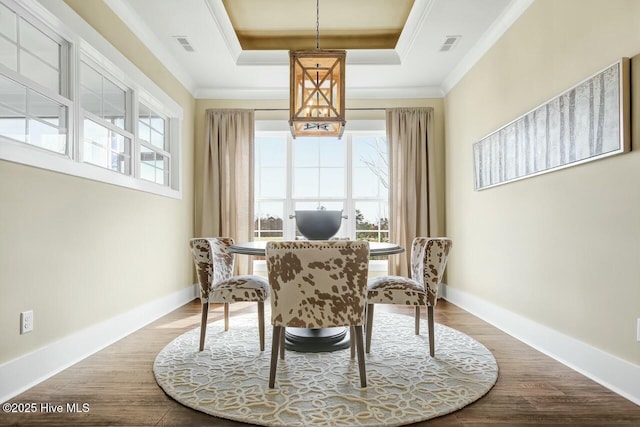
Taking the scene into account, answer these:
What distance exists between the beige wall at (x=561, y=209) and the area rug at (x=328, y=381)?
64 cm

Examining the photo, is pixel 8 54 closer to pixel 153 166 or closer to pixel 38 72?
pixel 38 72

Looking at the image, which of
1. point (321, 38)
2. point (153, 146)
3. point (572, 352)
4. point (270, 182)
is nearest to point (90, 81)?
point (153, 146)

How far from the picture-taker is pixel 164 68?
159 inches

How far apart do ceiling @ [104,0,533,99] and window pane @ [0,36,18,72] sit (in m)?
1.05

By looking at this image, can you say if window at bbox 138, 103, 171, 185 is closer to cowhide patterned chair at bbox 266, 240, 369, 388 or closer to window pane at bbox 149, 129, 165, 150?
window pane at bbox 149, 129, 165, 150

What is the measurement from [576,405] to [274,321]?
5.14 feet

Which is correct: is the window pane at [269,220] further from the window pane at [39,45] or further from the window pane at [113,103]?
the window pane at [39,45]

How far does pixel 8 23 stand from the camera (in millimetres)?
2158

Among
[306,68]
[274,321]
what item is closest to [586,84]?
[306,68]

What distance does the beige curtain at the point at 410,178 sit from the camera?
4.85 meters

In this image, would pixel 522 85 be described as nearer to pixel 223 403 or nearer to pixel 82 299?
pixel 223 403

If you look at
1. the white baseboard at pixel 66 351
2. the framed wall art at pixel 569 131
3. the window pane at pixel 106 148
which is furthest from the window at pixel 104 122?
the framed wall art at pixel 569 131

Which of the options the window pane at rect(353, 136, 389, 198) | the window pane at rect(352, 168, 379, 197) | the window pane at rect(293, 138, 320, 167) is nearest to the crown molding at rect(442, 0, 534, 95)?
the window pane at rect(353, 136, 389, 198)

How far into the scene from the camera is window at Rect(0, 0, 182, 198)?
7.04 feet
